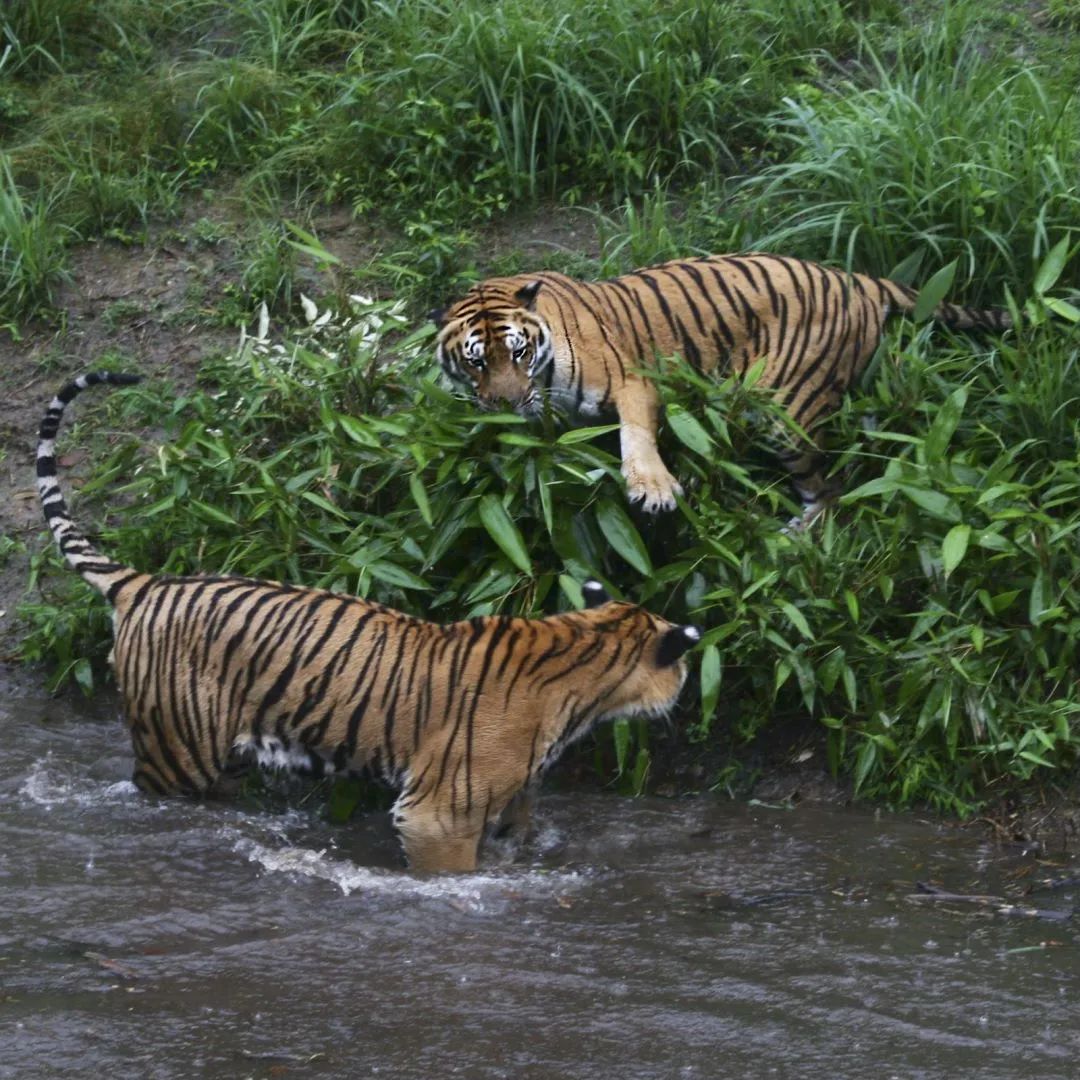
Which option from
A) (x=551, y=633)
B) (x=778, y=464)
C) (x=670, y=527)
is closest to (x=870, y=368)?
(x=778, y=464)

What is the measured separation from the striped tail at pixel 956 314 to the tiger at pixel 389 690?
168 centimetres

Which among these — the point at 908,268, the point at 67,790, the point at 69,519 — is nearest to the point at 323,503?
the point at 69,519

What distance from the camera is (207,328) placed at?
23.2ft

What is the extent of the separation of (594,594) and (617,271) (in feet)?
6.24

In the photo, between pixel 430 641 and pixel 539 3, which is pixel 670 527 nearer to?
pixel 430 641

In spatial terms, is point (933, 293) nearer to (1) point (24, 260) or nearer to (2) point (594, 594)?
(2) point (594, 594)

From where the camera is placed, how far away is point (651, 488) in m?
5.31

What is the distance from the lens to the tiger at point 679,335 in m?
5.54

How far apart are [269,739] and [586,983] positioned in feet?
4.45

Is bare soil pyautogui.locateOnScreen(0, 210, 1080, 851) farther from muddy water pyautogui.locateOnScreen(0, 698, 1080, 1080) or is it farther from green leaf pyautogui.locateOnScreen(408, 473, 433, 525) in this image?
green leaf pyautogui.locateOnScreen(408, 473, 433, 525)

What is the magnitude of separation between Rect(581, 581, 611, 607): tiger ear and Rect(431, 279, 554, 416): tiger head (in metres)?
0.76

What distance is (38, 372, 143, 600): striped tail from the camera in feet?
16.8

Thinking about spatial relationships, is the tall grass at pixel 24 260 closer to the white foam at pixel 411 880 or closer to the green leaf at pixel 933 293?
the white foam at pixel 411 880

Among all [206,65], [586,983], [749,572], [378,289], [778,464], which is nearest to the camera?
[586,983]
